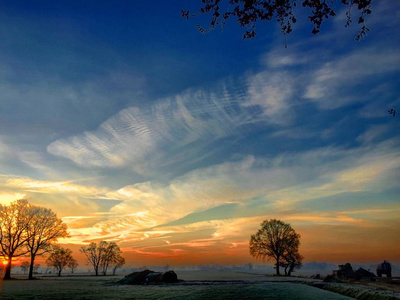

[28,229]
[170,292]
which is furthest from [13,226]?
[170,292]

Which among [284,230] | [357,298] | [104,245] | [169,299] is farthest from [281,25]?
[104,245]

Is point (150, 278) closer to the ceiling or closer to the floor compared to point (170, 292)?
closer to the floor

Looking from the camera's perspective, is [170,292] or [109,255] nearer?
[170,292]

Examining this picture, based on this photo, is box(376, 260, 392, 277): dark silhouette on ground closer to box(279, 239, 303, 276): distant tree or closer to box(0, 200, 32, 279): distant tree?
box(279, 239, 303, 276): distant tree

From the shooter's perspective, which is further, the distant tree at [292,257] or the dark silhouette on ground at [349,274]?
the distant tree at [292,257]

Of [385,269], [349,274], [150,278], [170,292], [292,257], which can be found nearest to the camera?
[170,292]

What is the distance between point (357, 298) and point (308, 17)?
31.4 m

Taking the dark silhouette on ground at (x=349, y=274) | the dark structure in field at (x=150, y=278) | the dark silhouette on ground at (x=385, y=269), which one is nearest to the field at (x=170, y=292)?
the dark structure in field at (x=150, y=278)

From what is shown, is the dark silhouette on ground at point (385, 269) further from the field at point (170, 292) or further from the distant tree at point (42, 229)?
the distant tree at point (42, 229)

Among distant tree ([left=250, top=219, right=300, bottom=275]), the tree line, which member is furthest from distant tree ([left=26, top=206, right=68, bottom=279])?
distant tree ([left=250, top=219, right=300, bottom=275])

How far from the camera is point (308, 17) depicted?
539 inches

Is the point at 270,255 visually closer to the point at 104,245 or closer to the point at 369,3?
the point at 104,245

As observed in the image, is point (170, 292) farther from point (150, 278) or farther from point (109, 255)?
point (109, 255)

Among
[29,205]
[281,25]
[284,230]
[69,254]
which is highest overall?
[281,25]
